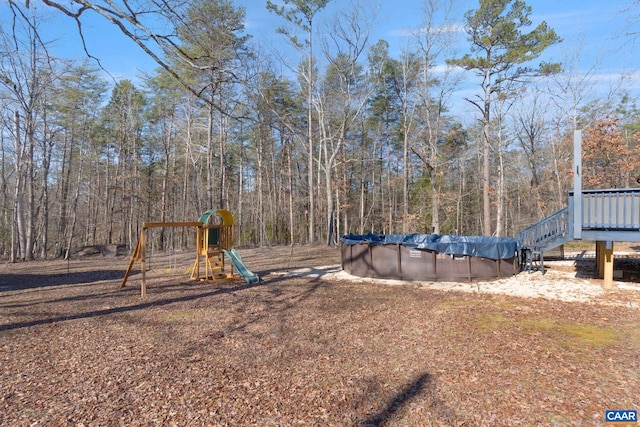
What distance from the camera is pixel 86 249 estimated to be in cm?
1877

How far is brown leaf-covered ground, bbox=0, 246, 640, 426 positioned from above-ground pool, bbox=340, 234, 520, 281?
1.87 metres

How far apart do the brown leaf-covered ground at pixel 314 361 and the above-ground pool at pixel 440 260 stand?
1872 millimetres

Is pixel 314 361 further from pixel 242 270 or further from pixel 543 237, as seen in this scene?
pixel 543 237

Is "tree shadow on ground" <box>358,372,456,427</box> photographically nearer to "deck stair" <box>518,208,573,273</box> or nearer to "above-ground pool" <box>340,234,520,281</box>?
"above-ground pool" <box>340,234,520,281</box>

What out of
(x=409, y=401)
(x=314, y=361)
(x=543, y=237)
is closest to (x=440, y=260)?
(x=543, y=237)

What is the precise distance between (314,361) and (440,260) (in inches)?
255

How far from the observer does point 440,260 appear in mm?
9719

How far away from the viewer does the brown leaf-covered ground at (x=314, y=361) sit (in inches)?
123

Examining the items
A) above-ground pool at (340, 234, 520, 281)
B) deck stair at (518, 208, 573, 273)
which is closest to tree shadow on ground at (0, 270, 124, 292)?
above-ground pool at (340, 234, 520, 281)

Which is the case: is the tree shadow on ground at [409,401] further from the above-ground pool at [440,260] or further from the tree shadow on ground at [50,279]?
the tree shadow on ground at [50,279]

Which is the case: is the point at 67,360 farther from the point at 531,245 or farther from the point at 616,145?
the point at 616,145

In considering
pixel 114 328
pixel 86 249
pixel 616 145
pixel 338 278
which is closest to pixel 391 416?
pixel 114 328

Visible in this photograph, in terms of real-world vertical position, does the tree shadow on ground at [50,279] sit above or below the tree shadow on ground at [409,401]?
below

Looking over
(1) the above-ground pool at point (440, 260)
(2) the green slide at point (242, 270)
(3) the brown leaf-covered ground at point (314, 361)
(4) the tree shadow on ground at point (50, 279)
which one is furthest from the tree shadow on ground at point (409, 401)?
(4) the tree shadow on ground at point (50, 279)
